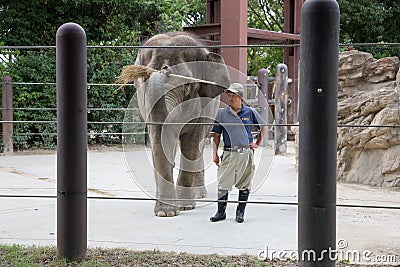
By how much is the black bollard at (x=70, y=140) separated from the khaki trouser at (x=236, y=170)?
1.73m

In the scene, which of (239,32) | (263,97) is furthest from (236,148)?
(263,97)

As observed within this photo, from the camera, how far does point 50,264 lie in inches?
119

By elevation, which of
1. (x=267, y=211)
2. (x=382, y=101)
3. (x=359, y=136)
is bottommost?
(x=267, y=211)

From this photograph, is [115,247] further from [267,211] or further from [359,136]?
[359,136]

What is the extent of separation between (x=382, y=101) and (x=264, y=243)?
3.52 m

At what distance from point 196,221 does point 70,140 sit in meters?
1.74

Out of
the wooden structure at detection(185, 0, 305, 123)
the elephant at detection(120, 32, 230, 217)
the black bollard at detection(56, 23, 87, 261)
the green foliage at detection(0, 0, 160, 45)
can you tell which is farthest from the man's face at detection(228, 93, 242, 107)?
the green foliage at detection(0, 0, 160, 45)

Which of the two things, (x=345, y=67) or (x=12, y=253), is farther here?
(x=345, y=67)

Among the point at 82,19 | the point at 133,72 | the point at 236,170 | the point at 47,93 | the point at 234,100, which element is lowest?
the point at 236,170

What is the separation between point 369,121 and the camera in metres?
6.67

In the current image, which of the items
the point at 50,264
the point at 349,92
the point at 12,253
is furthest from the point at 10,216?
the point at 349,92

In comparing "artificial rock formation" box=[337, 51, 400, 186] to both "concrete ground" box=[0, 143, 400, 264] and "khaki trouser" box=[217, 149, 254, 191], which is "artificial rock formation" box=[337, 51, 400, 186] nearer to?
"concrete ground" box=[0, 143, 400, 264]

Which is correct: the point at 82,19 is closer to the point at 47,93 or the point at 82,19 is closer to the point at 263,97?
the point at 47,93

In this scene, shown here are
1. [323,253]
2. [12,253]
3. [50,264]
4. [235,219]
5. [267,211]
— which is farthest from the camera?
[267,211]
